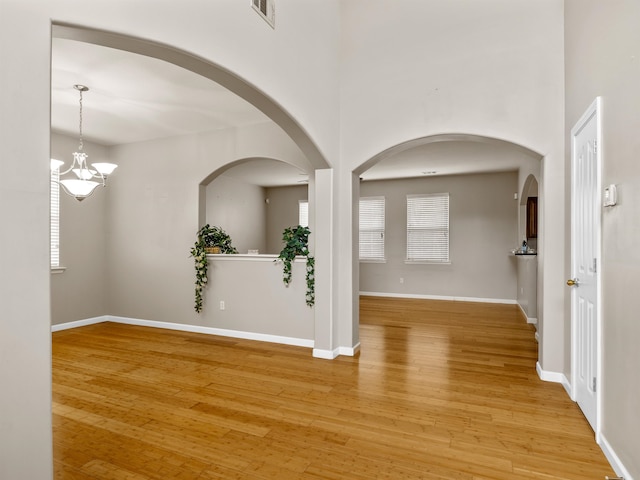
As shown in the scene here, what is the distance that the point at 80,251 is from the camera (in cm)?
577

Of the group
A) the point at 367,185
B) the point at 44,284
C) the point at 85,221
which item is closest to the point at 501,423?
the point at 44,284

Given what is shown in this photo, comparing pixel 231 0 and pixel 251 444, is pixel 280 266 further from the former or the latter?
pixel 231 0

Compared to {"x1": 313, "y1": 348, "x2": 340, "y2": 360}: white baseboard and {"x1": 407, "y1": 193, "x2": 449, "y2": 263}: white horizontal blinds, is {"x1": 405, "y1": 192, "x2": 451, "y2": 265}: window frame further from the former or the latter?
{"x1": 313, "y1": 348, "x2": 340, "y2": 360}: white baseboard

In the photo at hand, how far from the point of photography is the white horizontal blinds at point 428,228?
8414 millimetres

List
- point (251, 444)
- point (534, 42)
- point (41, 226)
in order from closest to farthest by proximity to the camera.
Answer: point (41, 226) → point (251, 444) → point (534, 42)

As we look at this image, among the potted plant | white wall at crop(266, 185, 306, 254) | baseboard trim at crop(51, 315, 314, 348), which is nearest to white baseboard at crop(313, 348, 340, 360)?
baseboard trim at crop(51, 315, 314, 348)

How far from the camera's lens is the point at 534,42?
138 inches

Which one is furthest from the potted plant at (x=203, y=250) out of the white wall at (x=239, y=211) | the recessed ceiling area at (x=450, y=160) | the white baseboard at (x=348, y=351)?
the recessed ceiling area at (x=450, y=160)

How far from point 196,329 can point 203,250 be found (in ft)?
3.77

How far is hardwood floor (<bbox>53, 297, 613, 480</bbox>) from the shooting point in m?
2.16

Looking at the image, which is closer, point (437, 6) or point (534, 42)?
point (534, 42)

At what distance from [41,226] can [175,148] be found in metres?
4.44

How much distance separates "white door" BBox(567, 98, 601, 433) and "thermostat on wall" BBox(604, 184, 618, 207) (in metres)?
0.16

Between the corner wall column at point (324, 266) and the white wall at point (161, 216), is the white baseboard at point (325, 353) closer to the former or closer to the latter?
the corner wall column at point (324, 266)
